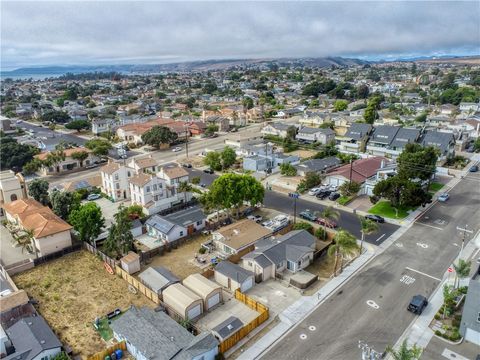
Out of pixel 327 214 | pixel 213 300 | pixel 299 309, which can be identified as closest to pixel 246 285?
pixel 213 300

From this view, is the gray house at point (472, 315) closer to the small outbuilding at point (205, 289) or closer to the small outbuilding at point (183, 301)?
the small outbuilding at point (205, 289)

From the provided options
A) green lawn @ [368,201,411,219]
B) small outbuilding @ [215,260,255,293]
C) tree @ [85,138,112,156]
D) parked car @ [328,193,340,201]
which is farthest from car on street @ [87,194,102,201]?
green lawn @ [368,201,411,219]

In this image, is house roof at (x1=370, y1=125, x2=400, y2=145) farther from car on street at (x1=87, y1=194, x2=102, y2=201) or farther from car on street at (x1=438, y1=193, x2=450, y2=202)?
car on street at (x1=87, y1=194, x2=102, y2=201)

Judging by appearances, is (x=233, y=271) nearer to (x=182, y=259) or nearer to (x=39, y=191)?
(x=182, y=259)

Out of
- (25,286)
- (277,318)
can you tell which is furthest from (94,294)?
(277,318)

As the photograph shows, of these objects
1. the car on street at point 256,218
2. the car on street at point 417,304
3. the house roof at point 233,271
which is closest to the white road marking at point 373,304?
the car on street at point 417,304

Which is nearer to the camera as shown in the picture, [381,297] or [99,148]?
[381,297]
